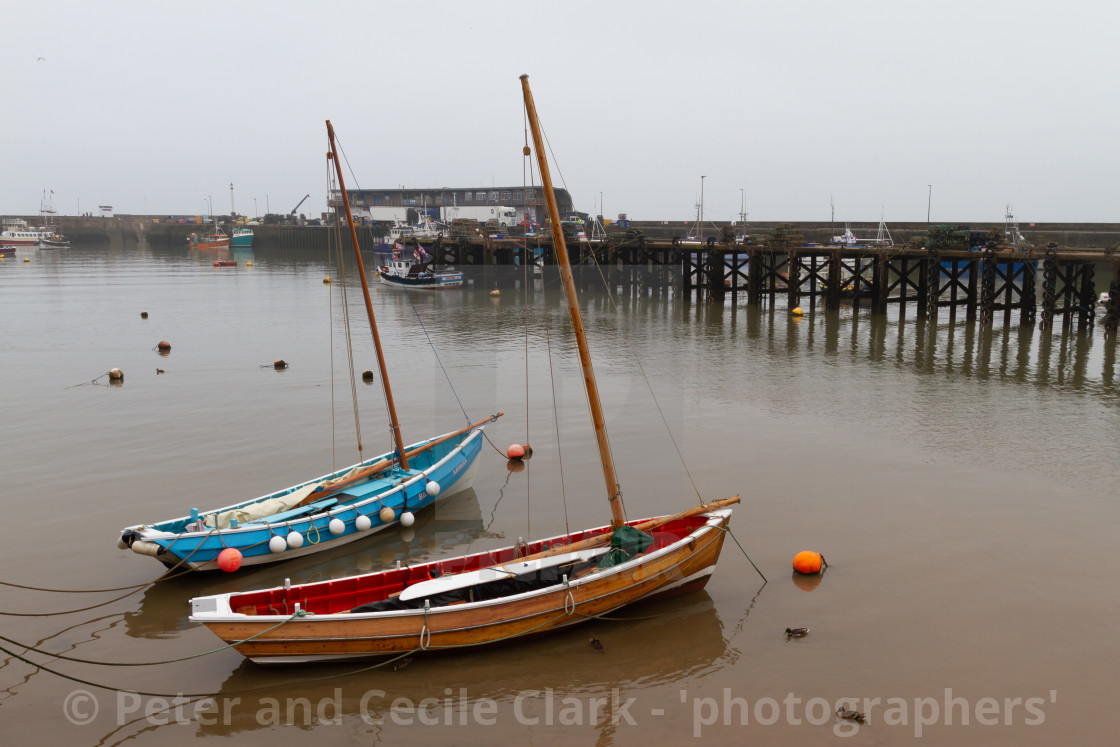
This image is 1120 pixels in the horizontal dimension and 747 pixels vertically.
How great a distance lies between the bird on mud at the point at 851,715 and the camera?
34.2 feet

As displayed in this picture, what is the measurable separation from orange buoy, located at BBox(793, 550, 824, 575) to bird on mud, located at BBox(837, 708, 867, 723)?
12.5 feet

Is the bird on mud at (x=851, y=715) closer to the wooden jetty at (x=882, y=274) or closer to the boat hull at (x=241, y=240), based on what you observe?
the wooden jetty at (x=882, y=274)

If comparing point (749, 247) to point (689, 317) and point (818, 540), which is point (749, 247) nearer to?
point (689, 317)

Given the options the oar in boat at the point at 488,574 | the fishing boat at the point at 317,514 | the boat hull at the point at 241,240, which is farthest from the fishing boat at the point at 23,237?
the oar in boat at the point at 488,574

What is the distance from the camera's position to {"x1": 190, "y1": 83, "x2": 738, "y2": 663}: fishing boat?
11.1 meters

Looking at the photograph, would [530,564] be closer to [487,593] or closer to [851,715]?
[487,593]

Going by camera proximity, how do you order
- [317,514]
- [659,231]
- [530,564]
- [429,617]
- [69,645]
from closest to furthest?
[429,617] < [69,645] < [530,564] < [317,514] < [659,231]

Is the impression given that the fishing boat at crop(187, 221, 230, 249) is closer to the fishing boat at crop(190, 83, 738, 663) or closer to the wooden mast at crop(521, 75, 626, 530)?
the wooden mast at crop(521, 75, 626, 530)

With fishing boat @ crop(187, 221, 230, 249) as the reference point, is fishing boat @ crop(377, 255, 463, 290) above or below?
below

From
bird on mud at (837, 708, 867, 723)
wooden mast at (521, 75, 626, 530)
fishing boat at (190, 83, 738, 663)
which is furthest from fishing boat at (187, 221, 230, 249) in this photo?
bird on mud at (837, 708, 867, 723)

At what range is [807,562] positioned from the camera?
14203mm

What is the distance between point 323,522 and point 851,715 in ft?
31.9

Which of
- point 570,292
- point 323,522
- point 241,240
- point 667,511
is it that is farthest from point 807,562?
point 241,240

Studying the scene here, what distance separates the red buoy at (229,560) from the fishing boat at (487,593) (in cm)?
253
